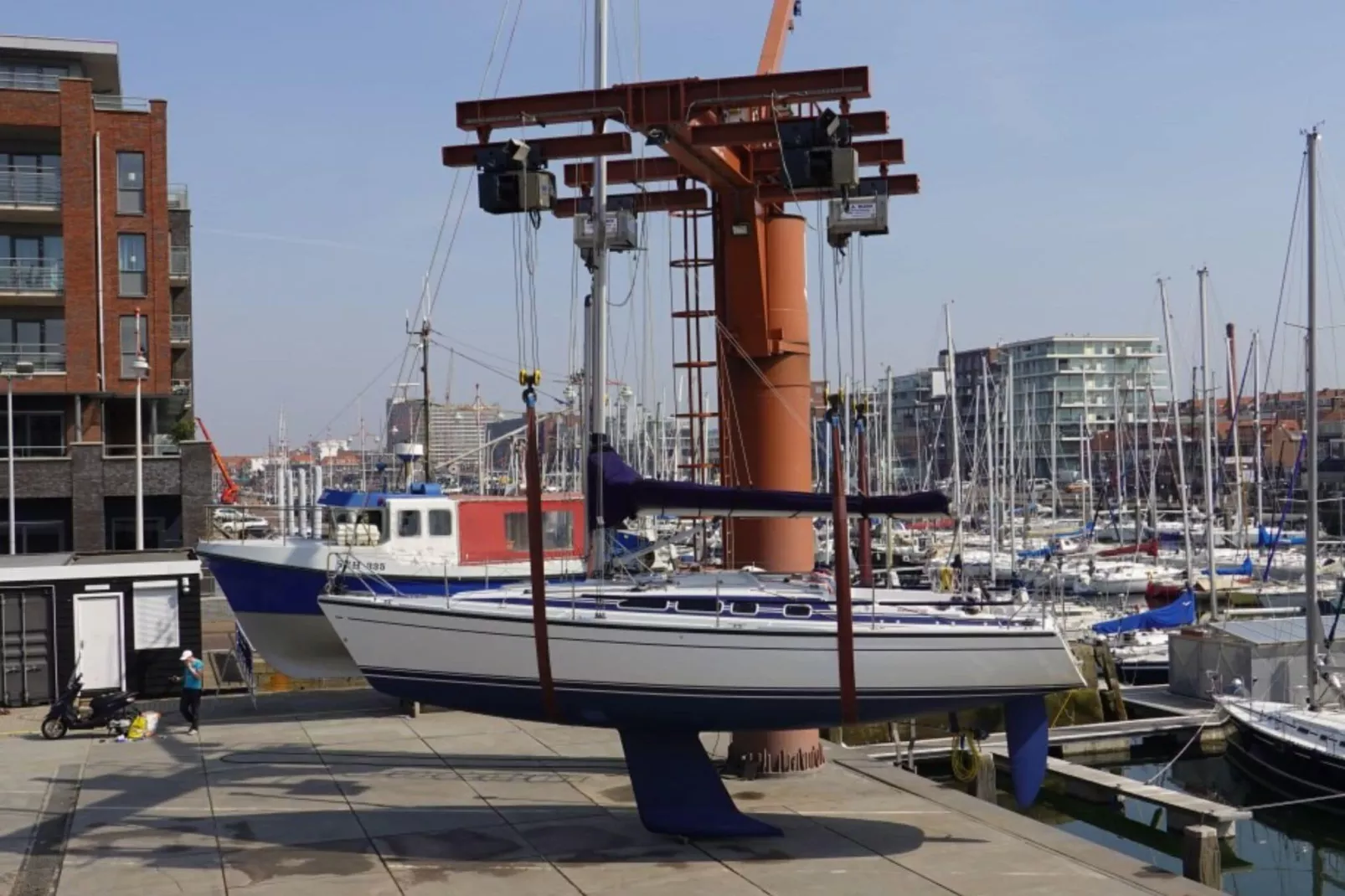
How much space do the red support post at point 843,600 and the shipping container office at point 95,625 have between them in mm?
13176

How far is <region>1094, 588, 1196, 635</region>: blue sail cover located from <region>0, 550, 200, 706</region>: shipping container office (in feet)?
78.0

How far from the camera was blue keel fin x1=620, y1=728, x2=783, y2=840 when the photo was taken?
44.5ft

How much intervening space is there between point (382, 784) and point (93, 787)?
332 centimetres

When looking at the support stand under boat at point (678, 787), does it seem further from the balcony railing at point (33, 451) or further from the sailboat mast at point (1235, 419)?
the sailboat mast at point (1235, 419)

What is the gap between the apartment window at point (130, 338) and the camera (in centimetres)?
4188

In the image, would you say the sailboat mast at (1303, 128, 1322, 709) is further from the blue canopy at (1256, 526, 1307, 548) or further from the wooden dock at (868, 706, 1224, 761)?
the blue canopy at (1256, 526, 1307, 548)

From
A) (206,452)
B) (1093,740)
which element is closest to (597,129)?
(1093,740)

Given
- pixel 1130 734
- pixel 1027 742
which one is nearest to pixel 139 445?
pixel 1130 734

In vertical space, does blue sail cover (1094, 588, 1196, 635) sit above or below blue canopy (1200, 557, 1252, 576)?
below

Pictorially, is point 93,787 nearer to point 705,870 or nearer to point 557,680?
point 557,680

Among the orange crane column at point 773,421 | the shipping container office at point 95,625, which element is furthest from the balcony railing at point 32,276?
the orange crane column at point 773,421

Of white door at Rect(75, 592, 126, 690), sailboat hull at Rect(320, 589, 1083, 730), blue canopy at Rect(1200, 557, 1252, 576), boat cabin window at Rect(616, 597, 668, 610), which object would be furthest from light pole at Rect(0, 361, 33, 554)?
blue canopy at Rect(1200, 557, 1252, 576)

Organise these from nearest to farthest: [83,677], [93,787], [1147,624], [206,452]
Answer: [93,787] < [83,677] < [1147,624] < [206,452]

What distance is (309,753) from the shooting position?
1811 centimetres
